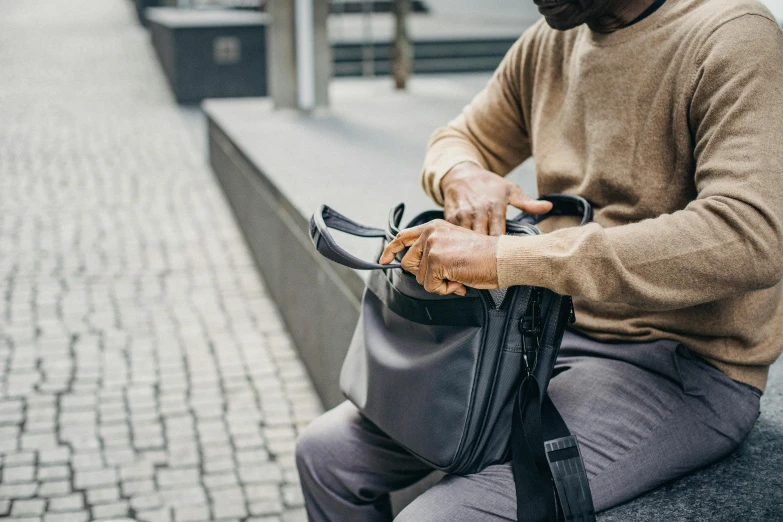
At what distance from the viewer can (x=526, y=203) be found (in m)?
2.01

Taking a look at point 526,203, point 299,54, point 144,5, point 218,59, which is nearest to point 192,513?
point 526,203

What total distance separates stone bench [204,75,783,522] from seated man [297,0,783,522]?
10cm

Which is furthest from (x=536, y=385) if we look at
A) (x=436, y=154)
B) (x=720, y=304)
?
(x=436, y=154)

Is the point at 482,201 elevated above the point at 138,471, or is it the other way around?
the point at 482,201

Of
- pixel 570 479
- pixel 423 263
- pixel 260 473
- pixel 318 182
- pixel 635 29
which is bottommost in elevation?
pixel 260 473

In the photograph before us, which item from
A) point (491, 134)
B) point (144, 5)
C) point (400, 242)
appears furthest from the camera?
point (144, 5)

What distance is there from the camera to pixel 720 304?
1757mm

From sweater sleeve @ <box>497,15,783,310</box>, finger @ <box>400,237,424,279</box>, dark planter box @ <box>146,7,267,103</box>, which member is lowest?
dark planter box @ <box>146,7,267,103</box>

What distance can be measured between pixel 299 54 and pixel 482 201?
6485mm

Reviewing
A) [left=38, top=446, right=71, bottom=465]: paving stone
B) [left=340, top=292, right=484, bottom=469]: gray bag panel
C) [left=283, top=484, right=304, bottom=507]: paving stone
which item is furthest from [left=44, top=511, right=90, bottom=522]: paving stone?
[left=340, top=292, right=484, bottom=469]: gray bag panel

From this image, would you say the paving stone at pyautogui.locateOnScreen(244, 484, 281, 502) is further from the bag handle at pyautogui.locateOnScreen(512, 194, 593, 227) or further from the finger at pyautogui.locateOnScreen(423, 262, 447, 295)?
the finger at pyautogui.locateOnScreen(423, 262, 447, 295)

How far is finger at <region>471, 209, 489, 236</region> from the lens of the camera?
2.00 m

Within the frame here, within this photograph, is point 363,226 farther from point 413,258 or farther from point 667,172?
point 667,172

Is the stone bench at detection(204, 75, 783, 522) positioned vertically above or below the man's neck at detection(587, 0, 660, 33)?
below
